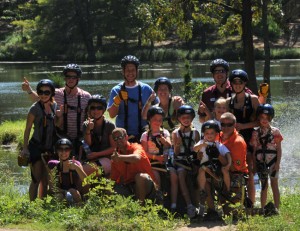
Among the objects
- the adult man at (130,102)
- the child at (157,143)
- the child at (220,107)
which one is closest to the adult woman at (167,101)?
the adult man at (130,102)

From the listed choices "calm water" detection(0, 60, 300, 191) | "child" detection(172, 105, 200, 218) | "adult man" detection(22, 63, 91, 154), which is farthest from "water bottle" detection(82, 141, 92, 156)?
"calm water" detection(0, 60, 300, 191)

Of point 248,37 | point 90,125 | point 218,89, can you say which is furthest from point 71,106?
point 248,37

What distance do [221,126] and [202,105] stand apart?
2.26 ft

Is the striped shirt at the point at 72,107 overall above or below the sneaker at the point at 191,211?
above

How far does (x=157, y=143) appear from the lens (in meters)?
8.26

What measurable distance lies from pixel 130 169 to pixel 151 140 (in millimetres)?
423

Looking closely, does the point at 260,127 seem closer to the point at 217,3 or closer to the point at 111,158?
the point at 111,158

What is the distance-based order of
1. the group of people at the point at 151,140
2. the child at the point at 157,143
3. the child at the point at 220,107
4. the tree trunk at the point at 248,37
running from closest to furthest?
1. the group of people at the point at 151,140
2. the child at the point at 220,107
3. the child at the point at 157,143
4. the tree trunk at the point at 248,37

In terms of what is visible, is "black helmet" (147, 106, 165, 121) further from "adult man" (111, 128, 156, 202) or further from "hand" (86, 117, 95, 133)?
"hand" (86, 117, 95, 133)

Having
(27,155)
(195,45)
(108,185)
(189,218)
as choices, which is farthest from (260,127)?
(195,45)

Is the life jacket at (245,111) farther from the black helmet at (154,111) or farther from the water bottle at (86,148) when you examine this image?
the water bottle at (86,148)

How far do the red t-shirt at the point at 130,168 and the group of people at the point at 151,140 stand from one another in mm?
11

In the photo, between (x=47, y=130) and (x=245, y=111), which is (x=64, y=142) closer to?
(x=47, y=130)

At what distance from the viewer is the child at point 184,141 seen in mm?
8078
